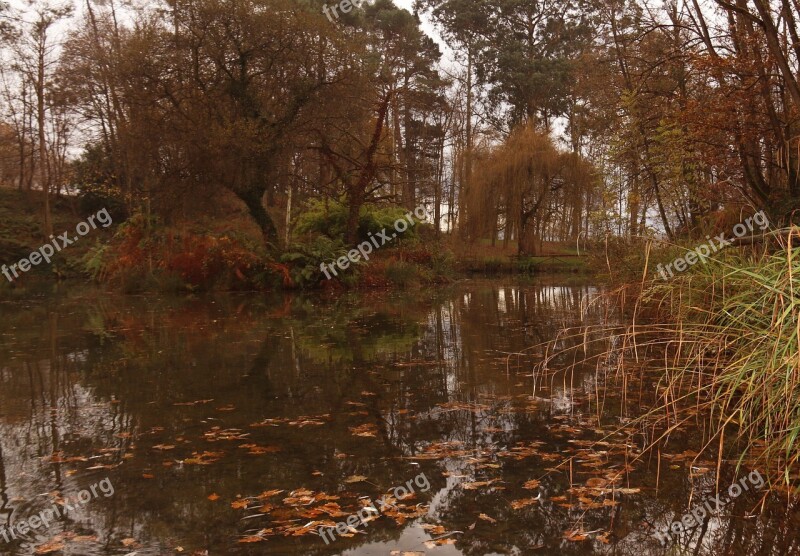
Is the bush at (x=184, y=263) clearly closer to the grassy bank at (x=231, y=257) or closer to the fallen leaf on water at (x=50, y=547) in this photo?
the grassy bank at (x=231, y=257)

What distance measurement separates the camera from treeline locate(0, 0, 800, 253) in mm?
9031

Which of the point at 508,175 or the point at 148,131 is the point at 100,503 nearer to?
the point at 148,131

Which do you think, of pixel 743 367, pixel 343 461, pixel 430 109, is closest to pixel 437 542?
pixel 343 461

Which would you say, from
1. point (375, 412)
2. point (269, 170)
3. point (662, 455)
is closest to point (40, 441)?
point (375, 412)

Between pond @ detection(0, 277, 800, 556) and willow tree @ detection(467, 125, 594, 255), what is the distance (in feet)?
61.3

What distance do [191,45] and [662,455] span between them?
17324 mm

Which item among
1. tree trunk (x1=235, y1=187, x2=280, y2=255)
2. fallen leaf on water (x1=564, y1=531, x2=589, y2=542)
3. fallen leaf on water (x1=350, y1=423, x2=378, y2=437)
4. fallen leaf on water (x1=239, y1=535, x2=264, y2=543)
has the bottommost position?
fallen leaf on water (x1=564, y1=531, x2=589, y2=542)

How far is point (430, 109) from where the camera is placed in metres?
33.8

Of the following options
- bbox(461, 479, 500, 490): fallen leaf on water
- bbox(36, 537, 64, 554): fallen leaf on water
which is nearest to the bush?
bbox(461, 479, 500, 490): fallen leaf on water

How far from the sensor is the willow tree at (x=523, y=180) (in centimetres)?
2658

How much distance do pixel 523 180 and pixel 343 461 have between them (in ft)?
78.5

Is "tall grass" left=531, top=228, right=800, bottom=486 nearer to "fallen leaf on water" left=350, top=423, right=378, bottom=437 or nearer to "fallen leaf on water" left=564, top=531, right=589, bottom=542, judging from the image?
"fallen leaf on water" left=564, top=531, right=589, bottom=542

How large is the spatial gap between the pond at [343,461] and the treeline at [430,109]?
2.53m

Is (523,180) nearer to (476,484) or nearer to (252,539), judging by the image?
(476,484)
